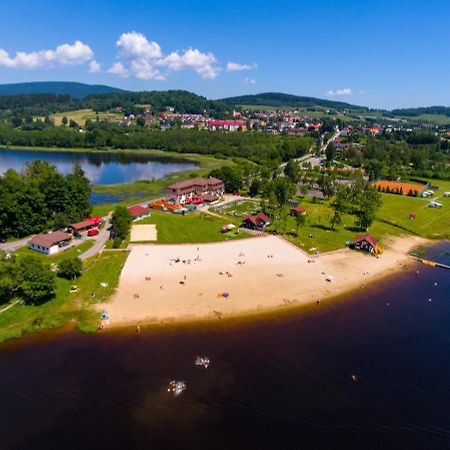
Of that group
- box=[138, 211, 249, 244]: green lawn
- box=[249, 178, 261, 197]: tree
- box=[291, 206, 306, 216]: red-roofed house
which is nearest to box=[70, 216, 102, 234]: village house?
box=[138, 211, 249, 244]: green lawn

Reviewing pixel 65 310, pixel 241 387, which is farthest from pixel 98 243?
pixel 241 387

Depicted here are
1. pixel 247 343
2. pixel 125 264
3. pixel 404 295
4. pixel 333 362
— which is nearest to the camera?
pixel 333 362

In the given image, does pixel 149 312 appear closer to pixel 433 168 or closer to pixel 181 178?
pixel 181 178

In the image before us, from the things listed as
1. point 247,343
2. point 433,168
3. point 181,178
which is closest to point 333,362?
point 247,343

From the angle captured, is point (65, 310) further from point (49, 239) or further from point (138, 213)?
point (138, 213)

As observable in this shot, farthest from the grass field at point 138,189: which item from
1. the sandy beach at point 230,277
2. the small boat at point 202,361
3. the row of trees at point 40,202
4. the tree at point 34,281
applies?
the small boat at point 202,361

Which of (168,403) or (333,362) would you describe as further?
(333,362)

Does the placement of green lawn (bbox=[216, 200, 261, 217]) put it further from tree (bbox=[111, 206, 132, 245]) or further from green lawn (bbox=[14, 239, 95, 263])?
green lawn (bbox=[14, 239, 95, 263])
